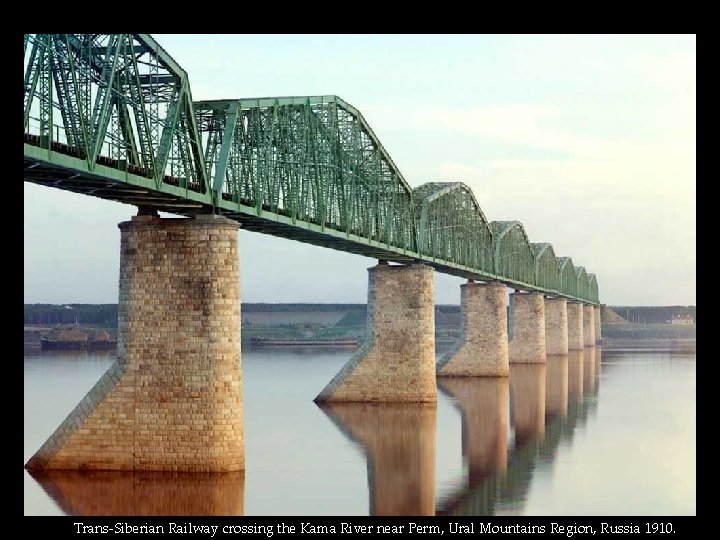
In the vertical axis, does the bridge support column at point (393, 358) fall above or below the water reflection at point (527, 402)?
above

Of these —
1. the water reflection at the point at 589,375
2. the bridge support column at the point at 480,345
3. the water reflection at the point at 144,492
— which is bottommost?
the water reflection at the point at 589,375

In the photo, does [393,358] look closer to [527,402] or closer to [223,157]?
[527,402]

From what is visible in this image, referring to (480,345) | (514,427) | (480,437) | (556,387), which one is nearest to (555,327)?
Result: (480,345)

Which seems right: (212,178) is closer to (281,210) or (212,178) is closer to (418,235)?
(281,210)

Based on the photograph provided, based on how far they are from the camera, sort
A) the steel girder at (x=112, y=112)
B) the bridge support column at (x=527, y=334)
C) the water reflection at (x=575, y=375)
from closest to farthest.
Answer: the steel girder at (x=112, y=112), the water reflection at (x=575, y=375), the bridge support column at (x=527, y=334)

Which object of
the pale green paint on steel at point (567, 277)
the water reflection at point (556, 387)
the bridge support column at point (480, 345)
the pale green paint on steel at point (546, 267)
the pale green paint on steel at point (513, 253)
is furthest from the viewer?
the pale green paint on steel at point (567, 277)

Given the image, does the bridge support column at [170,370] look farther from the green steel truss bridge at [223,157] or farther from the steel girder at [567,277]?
the steel girder at [567,277]

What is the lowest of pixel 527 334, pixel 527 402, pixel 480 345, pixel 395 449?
pixel 527 402

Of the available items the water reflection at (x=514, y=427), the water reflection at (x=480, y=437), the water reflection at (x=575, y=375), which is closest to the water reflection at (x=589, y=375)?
the water reflection at (x=575, y=375)
